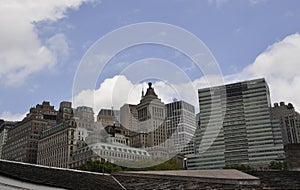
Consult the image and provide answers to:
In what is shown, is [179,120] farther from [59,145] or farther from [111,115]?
[59,145]

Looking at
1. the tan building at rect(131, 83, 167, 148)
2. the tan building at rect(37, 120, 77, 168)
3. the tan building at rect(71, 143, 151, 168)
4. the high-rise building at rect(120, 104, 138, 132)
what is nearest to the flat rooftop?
the high-rise building at rect(120, 104, 138, 132)

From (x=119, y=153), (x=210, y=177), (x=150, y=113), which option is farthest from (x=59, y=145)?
(x=210, y=177)

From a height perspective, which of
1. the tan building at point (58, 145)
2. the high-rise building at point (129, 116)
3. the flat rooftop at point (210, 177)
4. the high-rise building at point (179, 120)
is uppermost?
the tan building at point (58, 145)

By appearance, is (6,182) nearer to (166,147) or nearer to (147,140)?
(147,140)

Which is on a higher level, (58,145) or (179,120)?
(58,145)

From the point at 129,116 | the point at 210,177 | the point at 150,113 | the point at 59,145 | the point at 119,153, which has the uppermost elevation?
the point at 59,145

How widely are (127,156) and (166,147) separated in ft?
76.1

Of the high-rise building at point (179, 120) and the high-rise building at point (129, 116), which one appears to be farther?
the high-rise building at point (179, 120)

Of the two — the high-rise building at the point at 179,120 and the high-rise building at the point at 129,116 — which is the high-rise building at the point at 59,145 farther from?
the high-rise building at the point at 129,116

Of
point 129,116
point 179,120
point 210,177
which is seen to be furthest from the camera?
point 179,120

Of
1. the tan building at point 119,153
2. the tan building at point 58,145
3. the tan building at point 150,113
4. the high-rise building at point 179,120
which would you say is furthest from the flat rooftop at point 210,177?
the tan building at point 58,145

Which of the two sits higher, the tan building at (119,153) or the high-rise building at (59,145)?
the high-rise building at (59,145)

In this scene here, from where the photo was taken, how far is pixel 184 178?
20.9m

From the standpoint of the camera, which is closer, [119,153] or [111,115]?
[111,115]
